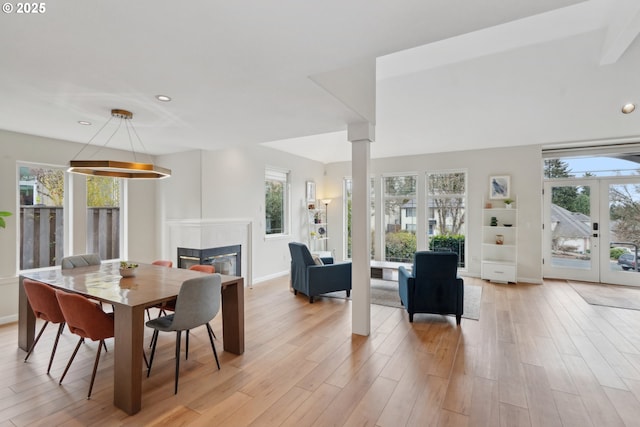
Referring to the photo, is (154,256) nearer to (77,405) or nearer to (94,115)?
(94,115)

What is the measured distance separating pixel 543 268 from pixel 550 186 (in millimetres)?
1716

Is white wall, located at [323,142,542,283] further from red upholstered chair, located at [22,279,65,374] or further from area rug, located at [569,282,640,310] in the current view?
red upholstered chair, located at [22,279,65,374]

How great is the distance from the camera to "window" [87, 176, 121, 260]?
4938mm

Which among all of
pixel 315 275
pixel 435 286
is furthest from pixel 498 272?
pixel 315 275

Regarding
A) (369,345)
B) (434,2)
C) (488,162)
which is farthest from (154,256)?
(488,162)

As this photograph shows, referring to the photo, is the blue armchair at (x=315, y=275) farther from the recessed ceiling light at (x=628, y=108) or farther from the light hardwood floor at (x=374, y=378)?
the recessed ceiling light at (x=628, y=108)

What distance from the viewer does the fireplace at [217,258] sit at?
17.2 ft

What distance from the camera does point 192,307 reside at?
2.59 metres

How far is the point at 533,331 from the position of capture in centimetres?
369

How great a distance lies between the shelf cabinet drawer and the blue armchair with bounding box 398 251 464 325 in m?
2.84

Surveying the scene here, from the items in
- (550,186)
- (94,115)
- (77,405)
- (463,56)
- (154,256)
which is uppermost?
(463,56)

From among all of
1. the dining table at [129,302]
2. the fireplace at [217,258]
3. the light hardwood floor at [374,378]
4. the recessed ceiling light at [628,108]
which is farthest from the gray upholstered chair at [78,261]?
the recessed ceiling light at [628,108]

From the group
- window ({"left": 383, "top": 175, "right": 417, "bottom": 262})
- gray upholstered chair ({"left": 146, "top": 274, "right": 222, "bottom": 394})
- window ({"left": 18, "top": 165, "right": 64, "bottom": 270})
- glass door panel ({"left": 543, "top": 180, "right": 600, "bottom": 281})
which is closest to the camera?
gray upholstered chair ({"left": 146, "top": 274, "right": 222, "bottom": 394})

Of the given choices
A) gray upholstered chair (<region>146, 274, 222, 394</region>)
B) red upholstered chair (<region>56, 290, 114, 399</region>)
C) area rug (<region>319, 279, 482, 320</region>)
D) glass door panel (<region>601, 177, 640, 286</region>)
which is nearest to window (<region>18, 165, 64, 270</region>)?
red upholstered chair (<region>56, 290, 114, 399</region>)
